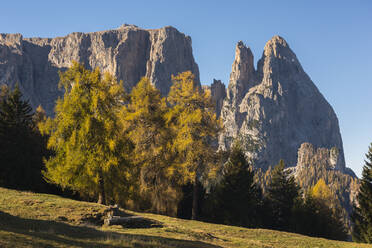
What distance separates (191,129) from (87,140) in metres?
9.18

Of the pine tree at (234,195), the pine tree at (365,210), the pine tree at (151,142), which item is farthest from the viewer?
the pine tree at (234,195)

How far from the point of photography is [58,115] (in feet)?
83.2

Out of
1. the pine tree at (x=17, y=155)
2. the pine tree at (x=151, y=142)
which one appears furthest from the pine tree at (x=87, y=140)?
the pine tree at (x=17, y=155)

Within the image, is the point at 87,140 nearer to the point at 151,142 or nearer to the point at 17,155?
the point at 151,142

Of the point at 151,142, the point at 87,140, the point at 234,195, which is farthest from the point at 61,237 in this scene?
the point at 234,195

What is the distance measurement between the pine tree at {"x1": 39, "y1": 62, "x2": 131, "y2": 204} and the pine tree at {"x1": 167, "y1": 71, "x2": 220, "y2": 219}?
217 inches

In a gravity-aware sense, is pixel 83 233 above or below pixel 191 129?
below

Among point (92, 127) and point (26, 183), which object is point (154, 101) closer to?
point (92, 127)

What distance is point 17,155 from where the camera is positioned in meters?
36.4

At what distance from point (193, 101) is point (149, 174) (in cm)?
758

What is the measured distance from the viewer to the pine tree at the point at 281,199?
5128 centimetres

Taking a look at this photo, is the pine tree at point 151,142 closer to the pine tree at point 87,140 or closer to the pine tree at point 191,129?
the pine tree at point 191,129

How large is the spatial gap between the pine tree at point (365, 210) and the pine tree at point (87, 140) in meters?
30.0

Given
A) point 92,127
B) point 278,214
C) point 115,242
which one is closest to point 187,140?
point 92,127
